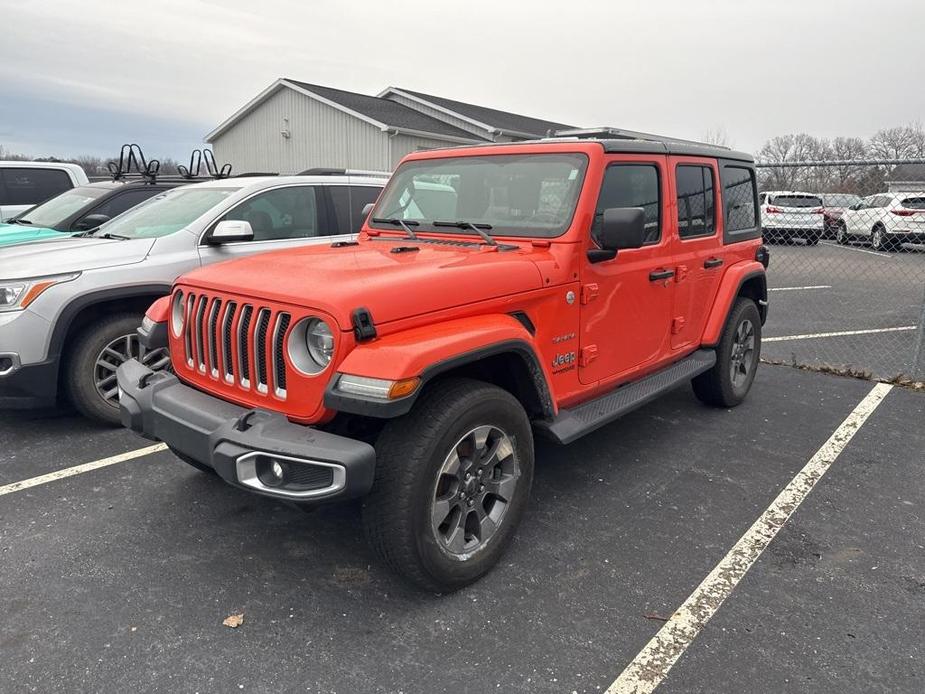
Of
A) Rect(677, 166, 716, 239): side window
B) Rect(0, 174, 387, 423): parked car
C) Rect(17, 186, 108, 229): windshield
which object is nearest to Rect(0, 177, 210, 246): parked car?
Rect(17, 186, 108, 229): windshield

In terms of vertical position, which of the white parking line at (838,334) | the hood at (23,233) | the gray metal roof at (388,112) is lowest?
the white parking line at (838,334)

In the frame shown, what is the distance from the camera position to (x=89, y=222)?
21.6 feet

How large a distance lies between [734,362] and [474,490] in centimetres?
323

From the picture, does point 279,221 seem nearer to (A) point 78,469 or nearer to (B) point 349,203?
(B) point 349,203

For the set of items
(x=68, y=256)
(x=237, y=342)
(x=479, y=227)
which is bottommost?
(x=237, y=342)

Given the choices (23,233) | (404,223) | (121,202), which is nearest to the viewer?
(404,223)

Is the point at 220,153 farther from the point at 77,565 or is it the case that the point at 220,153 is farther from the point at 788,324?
the point at 77,565

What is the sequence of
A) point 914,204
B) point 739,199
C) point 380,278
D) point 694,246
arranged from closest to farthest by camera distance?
point 380,278 < point 694,246 < point 739,199 < point 914,204

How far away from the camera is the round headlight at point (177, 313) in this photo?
10.8 feet

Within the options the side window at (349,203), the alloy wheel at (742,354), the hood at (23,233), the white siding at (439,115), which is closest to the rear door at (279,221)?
the side window at (349,203)

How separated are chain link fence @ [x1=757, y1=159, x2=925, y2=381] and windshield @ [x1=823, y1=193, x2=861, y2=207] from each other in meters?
0.01

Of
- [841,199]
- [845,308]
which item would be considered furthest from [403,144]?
[841,199]

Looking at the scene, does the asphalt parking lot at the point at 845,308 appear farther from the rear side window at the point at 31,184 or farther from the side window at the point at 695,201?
the rear side window at the point at 31,184

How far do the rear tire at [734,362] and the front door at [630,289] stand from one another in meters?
0.91
